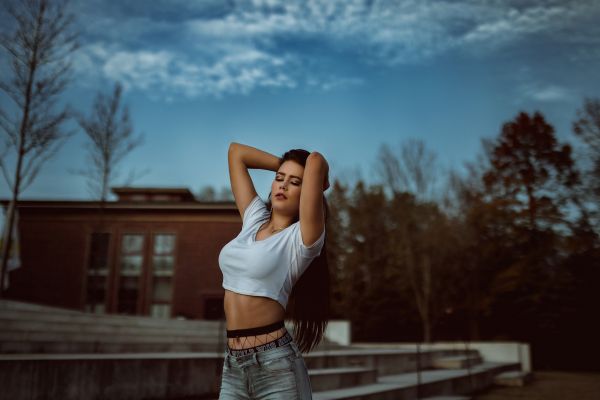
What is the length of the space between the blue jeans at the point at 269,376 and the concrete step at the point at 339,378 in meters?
4.73

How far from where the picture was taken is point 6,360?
4328 millimetres

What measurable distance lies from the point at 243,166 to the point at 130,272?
25.5 metres

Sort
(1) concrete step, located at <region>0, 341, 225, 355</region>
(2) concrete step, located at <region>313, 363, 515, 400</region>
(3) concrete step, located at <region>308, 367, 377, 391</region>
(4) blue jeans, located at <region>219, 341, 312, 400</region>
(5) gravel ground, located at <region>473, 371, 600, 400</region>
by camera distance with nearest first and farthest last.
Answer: (4) blue jeans, located at <region>219, 341, 312, 400</region>, (2) concrete step, located at <region>313, 363, 515, 400</region>, (3) concrete step, located at <region>308, 367, 377, 391</region>, (1) concrete step, located at <region>0, 341, 225, 355</region>, (5) gravel ground, located at <region>473, 371, 600, 400</region>

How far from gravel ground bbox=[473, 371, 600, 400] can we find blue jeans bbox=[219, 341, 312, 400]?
31.0ft

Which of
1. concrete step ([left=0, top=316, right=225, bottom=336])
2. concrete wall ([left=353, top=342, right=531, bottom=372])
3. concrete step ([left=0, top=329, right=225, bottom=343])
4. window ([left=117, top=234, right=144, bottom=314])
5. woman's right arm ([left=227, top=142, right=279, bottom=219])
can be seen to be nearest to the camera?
woman's right arm ([left=227, top=142, right=279, bottom=219])

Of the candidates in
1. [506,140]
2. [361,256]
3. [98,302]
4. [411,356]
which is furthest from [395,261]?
[98,302]

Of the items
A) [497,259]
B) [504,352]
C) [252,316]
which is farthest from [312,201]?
[497,259]

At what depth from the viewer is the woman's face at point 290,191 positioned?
2094mm

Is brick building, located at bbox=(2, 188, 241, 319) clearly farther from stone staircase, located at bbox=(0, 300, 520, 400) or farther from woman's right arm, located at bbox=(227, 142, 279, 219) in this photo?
woman's right arm, located at bbox=(227, 142, 279, 219)

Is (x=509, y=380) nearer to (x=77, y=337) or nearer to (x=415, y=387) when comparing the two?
(x=415, y=387)

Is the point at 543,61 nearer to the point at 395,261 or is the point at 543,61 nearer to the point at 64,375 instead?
the point at 395,261

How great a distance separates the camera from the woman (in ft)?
6.04

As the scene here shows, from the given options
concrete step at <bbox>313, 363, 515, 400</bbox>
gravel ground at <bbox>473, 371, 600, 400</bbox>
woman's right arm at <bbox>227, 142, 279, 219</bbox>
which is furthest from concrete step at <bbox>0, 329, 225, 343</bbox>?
gravel ground at <bbox>473, 371, 600, 400</bbox>

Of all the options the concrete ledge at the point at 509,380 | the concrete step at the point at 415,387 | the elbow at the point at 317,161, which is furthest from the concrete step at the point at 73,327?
the concrete ledge at the point at 509,380
